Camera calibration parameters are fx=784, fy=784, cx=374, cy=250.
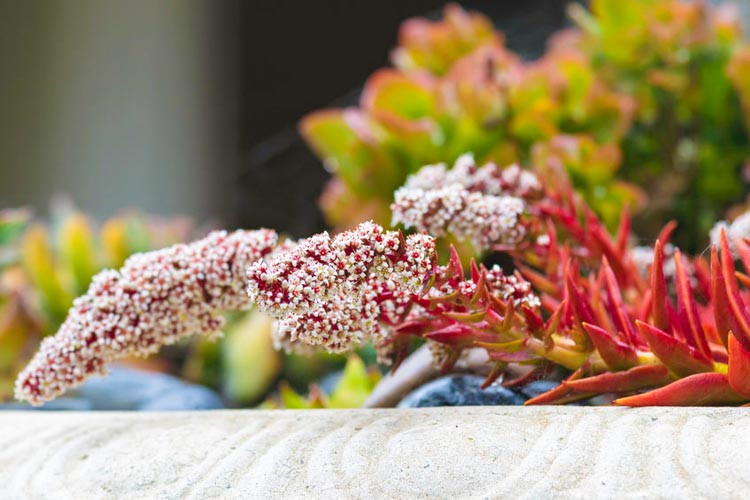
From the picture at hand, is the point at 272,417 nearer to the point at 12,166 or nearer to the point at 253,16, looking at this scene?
the point at 253,16

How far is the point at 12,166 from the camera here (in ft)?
6.72

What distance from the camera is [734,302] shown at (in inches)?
16.1

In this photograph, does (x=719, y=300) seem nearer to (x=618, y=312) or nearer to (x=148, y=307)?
(x=618, y=312)

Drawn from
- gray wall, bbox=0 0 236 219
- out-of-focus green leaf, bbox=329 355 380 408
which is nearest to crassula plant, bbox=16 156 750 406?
out-of-focus green leaf, bbox=329 355 380 408

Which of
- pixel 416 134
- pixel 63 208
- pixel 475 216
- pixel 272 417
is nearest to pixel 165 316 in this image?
pixel 272 417

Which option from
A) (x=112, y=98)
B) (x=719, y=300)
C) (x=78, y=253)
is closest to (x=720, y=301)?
(x=719, y=300)

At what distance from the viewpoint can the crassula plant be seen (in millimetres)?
382

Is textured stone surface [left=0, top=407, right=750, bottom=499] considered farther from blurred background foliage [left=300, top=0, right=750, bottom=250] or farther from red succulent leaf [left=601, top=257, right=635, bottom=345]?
blurred background foliage [left=300, top=0, right=750, bottom=250]

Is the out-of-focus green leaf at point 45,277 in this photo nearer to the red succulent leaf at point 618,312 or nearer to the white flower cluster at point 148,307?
the white flower cluster at point 148,307

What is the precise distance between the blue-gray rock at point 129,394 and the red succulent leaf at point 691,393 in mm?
450

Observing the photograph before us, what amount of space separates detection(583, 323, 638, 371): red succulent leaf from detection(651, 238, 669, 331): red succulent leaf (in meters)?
0.03

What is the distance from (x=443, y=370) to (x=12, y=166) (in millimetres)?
1863

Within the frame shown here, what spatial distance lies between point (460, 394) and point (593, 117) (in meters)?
0.44

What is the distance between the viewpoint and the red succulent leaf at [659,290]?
0.43 meters
